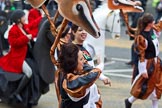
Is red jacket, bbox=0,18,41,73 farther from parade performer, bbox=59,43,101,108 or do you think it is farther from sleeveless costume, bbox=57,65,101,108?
parade performer, bbox=59,43,101,108

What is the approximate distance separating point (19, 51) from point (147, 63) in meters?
1.85

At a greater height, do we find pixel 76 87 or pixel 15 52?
pixel 76 87

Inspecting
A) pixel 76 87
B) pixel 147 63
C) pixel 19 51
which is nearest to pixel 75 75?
pixel 76 87

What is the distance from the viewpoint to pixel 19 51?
6789 millimetres

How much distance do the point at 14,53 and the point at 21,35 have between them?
1.02 feet

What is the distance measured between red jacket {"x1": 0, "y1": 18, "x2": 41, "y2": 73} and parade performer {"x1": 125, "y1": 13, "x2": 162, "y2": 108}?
162 cm

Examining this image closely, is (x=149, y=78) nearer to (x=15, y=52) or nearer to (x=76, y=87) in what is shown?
(x=15, y=52)

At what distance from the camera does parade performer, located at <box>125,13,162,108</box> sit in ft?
20.7

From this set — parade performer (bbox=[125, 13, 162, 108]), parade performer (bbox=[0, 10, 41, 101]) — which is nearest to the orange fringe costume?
parade performer (bbox=[125, 13, 162, 108])

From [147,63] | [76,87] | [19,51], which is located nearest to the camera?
[76,87]

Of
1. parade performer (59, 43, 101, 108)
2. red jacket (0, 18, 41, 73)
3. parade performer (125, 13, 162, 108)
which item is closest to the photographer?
parade performer (59, 43, 101, 108)

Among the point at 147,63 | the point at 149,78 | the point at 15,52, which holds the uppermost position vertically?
the point at 15,52

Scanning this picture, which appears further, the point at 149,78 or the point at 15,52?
the point at 15,52

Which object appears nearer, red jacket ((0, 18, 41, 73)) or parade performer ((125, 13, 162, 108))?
parade performer ((125, 13, 162, 108))
